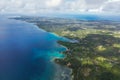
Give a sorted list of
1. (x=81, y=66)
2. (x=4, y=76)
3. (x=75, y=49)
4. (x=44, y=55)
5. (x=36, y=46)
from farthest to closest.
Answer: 1. (x=36, y=46)
2. (x=75, y=49)
3. (x=44, y=55)
4. (x=81, y=66)
5. (x=4, y=76)

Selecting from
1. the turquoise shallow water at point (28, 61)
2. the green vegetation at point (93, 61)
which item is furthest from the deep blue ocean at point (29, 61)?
the green vegetation at point (93, 61)

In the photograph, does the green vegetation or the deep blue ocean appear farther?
the green vegetation

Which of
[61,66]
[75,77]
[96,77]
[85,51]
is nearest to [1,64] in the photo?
[61,66]

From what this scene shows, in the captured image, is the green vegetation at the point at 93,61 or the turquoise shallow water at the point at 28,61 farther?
the green vegetation at the point at 93,61

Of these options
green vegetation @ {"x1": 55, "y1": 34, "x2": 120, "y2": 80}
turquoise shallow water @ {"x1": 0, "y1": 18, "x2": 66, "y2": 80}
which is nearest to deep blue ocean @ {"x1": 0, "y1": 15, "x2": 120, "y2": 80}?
turquoise shallow water @ {"x1": 0, "y1": 18, "x2": 66, "y2": 80}

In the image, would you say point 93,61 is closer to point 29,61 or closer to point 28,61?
point 29,61

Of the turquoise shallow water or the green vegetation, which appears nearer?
the turquoise shallow water

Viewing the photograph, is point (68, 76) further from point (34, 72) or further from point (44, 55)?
point (44, 55)

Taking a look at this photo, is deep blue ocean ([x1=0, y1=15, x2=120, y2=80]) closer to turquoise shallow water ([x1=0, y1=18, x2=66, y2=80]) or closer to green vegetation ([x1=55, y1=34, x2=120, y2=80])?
turquoise shallow water ([x1=0, y1=18, x2=66, y2=80])

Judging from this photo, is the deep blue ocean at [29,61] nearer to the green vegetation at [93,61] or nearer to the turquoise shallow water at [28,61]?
the turquoise shallow water at [28,61]

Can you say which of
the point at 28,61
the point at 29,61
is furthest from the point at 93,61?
the point at 28,61

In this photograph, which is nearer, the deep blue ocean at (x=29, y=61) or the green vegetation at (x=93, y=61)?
the deep blue ocean at (x=29, y=61)
